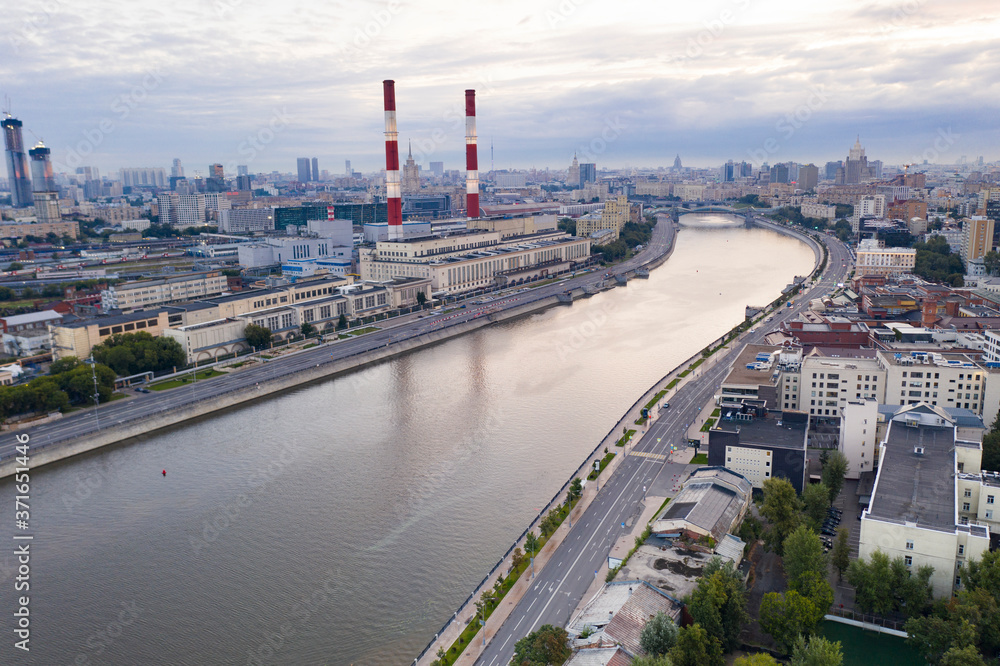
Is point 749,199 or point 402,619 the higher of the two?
point 749,199

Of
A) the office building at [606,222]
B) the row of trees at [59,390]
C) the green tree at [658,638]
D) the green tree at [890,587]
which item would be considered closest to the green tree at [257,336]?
the row of trees at [59,390]

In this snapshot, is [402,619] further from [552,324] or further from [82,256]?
[82,256]

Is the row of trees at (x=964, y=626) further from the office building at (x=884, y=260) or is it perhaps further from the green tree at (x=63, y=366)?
the office building at (x=884, y=260)

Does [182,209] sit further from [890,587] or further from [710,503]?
[890,587]

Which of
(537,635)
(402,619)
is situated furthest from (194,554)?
(537,635)

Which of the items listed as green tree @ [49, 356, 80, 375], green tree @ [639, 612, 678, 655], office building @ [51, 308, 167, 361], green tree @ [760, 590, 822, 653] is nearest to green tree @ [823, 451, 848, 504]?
green tree @ [760, 590, 822, 653]
